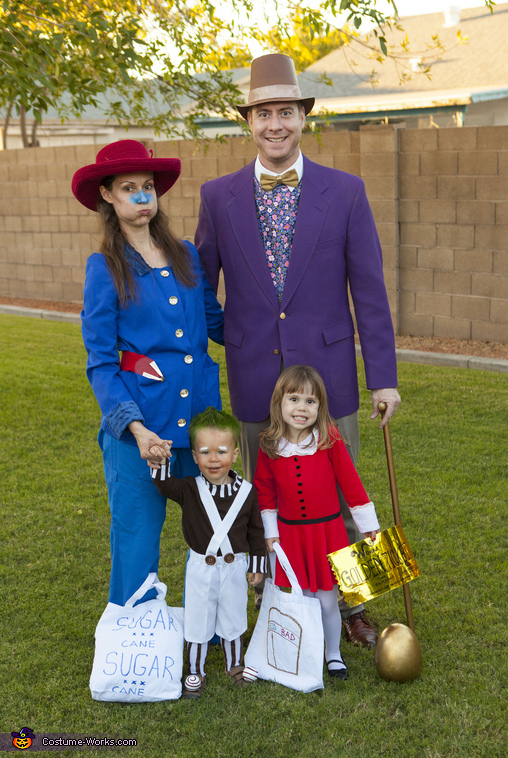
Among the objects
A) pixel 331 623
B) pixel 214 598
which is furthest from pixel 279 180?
pixel 331 623

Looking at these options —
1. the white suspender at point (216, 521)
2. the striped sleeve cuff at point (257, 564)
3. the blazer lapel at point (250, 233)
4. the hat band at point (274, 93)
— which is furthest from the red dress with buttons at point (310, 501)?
the hat band at point (274, 93)

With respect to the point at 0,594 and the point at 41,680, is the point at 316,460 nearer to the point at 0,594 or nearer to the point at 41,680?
the point at 41,680

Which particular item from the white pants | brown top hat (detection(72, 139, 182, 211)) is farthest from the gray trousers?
brown top hat (detection(72, 139, 182, 211))

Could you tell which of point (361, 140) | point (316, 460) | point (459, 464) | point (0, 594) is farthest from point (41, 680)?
point (361, 140)

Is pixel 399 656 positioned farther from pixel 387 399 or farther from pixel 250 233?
pixel 250 233

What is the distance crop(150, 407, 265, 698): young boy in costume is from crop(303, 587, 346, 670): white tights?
0.91 feet

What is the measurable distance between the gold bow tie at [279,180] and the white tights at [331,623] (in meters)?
1.62

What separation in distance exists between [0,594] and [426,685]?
2.02m

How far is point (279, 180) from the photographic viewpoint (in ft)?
10.4

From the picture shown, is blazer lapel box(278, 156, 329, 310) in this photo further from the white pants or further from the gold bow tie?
the white pants

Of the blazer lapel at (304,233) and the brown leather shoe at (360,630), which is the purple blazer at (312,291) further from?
the brown leather shoe at (360,630)

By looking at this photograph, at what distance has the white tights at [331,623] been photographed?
3.12 metres

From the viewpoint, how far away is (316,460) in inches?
121

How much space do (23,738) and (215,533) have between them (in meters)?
0.97
